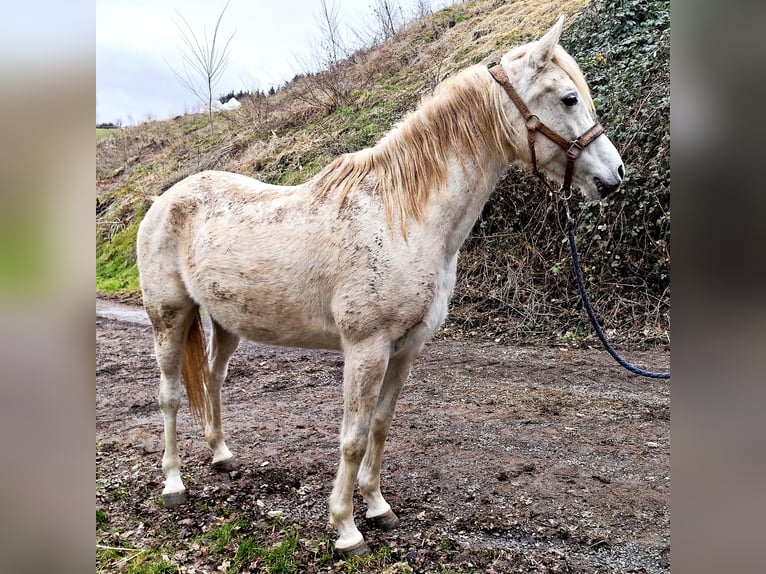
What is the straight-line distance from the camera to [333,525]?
2.35 metres

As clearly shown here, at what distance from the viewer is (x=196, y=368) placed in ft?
9.99

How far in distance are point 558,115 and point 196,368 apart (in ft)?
8.35

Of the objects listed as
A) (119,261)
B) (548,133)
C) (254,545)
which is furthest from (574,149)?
(119,261)

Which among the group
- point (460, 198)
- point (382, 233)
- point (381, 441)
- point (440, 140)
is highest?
point (440, 140)

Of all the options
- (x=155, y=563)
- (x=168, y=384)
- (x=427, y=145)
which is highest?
(x=427, y=145)

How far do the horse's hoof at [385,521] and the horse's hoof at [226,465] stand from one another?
3.74ft

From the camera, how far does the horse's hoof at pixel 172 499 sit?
9.16 ft

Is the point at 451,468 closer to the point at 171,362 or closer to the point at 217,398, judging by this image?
the point at 217,398

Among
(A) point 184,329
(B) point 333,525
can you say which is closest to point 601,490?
(B) point 333,525

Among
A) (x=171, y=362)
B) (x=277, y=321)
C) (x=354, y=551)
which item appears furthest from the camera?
(x=171, y=362)

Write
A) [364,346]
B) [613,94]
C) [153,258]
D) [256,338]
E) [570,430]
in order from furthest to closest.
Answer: [613,94]
[570,430]
[153,258]
[256,338]
[364,346]

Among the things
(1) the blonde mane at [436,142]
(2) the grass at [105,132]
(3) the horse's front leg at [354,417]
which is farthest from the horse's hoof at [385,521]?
(2) the grass at [105,132]
